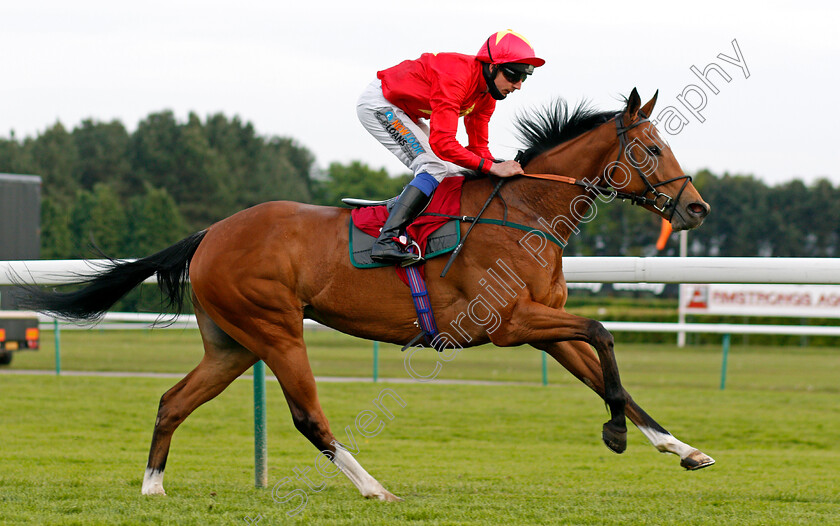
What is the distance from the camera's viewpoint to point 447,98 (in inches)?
168

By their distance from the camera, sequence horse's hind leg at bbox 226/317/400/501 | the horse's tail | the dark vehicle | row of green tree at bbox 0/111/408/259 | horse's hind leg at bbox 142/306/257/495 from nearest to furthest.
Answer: horse's hind leg at bbox 226/317/400/501, horse's hind leg at bbox 142/306/257/495, the horse's tail, the dark vehicle, row of green tree at bbox 0/111/408/259

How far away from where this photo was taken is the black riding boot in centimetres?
426

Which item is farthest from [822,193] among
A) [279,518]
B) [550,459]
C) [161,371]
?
[279,518]

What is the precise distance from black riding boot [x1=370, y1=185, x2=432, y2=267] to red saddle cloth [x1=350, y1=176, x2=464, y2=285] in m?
0.07

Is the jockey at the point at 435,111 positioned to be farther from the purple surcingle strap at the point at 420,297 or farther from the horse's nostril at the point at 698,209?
the horse's nostril at the point at 698,209

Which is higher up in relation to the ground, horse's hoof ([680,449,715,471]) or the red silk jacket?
the red silk jacket

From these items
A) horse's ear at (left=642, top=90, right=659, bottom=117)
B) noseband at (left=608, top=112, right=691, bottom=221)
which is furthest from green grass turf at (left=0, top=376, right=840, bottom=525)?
horse's ear at (left=642, top=90, right=659, bottom=117)

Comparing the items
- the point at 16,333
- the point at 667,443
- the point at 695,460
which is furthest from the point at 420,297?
the point at 16,333

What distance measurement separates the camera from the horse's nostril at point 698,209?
13.7 ft

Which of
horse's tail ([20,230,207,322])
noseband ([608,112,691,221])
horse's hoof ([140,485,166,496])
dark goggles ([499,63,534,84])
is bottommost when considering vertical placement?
horse's hoof ([140,485,166,496])

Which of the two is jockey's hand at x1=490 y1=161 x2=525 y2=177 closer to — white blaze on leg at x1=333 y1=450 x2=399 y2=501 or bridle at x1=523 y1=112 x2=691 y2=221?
bridle at x1=523 y1=112 x2=691 y2=221

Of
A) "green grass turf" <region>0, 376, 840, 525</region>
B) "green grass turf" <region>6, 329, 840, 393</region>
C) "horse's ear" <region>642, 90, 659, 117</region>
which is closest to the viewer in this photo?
"green grass turf" <region>0, 376, 840, 525</region>

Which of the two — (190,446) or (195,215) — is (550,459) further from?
(195,215)

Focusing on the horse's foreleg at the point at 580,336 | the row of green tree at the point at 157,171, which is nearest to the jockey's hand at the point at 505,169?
the horse's foreleg at the point at 580,336
